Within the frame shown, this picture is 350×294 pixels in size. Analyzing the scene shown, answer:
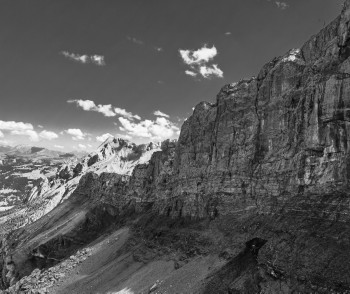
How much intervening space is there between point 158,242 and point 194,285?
36092mm

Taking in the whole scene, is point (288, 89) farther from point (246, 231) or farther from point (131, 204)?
point (131, 204)

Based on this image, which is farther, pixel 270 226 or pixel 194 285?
pixel 270 226

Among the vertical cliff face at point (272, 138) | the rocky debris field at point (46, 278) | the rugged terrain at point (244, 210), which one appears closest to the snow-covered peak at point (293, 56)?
the vertical cliff face at point (272, 138)

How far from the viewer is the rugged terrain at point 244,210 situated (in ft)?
215

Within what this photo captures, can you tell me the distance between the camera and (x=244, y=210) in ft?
314

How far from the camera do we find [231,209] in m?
99.9

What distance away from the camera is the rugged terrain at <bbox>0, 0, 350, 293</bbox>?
2576 inches

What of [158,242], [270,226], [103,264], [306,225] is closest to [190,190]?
[158,242]

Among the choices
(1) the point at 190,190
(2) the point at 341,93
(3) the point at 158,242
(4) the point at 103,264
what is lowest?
(4) the point at 103,264

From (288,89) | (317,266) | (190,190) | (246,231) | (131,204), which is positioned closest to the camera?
(317,266)

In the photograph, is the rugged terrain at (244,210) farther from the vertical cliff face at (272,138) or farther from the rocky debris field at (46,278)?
the rocky debris field at (46,278)

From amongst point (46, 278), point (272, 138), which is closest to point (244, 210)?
point (272, 138)

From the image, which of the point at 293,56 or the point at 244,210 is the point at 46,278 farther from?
the point at 293,56

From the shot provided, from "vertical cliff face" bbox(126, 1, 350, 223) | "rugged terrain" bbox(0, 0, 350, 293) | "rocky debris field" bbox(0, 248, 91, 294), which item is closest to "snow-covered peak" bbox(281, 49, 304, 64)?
"vertical cliff face" bbox(126, 1, 350, 223)
